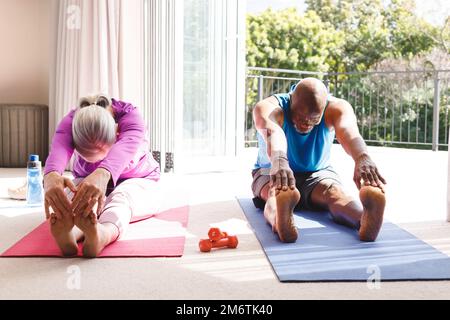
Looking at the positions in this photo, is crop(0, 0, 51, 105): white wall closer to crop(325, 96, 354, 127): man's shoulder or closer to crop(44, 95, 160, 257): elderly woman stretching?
crop(44, 95, 160, 257): elderly woman stretching

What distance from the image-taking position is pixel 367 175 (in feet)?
5.95

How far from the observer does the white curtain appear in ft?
13.2

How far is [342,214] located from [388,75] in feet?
17.4

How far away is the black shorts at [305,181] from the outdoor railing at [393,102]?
150 inches

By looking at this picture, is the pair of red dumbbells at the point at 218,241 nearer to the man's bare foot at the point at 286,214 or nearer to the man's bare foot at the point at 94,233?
the man's bare foot at the point at 286,214

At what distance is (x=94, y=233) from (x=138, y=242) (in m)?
0.29

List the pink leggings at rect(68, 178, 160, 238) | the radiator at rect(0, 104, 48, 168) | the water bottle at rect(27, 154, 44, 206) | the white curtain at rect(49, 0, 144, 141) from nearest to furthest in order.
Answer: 1. the pink leggings at rect(68, 178, 160, 238)
2. the water bottle at rect(27, 154, 44, 206)
3. the white curtain at rect(49, 0, 144, 141)
4. the radiator at rect(0, 104, 48, 168)

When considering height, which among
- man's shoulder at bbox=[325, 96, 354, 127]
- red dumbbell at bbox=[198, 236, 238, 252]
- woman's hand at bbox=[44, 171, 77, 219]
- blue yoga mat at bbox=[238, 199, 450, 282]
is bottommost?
blue yoga mat at bbox=[238, 199, 450, 282]

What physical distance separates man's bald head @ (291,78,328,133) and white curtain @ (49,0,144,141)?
2064mm

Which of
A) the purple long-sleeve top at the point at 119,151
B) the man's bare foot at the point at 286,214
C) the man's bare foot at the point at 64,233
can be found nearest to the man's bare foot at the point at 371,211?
the man's bare foot at the point at 286,214

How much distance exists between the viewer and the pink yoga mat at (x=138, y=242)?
1.72 m

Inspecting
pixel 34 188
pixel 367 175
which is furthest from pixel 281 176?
pixel 34 188

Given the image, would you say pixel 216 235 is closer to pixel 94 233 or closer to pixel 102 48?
pixel 94 233

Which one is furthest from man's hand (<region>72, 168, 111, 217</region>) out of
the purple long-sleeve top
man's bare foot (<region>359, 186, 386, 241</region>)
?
man's bare foot (<region>359, 186, 386, 241</region>)
